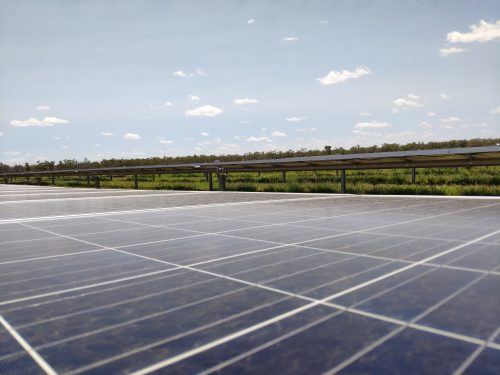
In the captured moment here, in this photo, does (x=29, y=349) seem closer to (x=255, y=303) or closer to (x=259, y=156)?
(x=255, y=303)

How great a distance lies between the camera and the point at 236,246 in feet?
17.5

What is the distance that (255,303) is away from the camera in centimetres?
307

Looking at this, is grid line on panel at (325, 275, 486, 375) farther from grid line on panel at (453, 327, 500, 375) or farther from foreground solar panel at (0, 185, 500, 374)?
grid line on panel at (453, 327, 500, 375)

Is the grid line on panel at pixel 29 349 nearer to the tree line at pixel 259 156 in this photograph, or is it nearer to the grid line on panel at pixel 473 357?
the grid line on panel at pixel 473 357

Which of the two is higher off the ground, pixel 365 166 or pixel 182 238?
pixel 365 166

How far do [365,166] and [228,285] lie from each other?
12.7 m

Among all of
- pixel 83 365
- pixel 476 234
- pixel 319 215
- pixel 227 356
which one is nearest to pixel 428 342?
pixel 227 356

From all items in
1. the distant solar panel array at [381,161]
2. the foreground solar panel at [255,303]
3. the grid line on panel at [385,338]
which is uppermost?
the distant solar panel array at [381,161]

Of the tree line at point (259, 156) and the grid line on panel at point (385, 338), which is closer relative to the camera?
the grid line on panel at point (385, 338)

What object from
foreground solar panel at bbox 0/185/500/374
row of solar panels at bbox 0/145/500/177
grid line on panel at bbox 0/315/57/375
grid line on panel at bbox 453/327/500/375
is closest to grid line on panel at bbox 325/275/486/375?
foreground solar panel at bbox 0/185/500/374

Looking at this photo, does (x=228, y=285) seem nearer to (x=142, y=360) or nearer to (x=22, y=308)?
(x=142, y=360)

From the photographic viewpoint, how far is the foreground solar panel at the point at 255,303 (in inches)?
87.0

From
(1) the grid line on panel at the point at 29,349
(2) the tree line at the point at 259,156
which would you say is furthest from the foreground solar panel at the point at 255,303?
(2) the tree line at the point at 259,156

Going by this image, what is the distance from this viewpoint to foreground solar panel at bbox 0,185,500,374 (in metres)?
2.21
